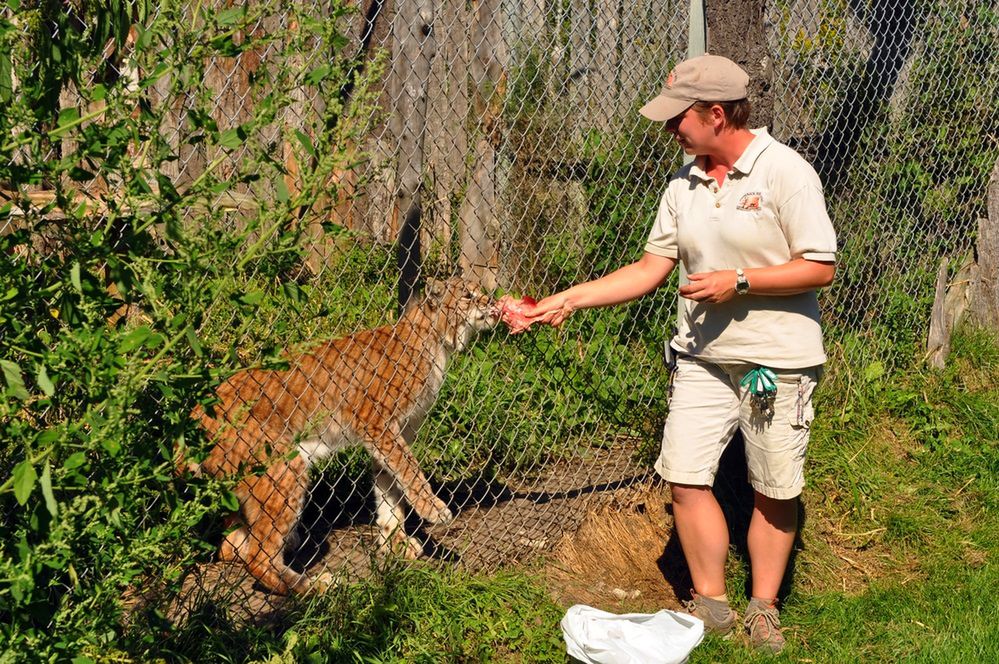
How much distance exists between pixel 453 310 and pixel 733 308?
6.50 feet

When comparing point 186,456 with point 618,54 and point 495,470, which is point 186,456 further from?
point 618,54

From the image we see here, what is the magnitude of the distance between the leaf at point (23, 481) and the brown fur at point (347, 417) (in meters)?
2.27

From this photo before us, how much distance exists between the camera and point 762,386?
4027 millimetres

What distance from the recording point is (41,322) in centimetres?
250

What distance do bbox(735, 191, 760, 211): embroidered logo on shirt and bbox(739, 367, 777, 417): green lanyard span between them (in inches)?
24.3

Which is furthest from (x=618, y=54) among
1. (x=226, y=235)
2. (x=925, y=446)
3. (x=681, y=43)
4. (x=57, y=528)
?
(x=57, y=528)

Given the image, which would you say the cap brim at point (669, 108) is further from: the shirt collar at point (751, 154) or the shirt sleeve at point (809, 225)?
the shirt sleeve at point (809, 225)

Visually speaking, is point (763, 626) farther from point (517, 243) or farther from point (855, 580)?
point (517, 243)

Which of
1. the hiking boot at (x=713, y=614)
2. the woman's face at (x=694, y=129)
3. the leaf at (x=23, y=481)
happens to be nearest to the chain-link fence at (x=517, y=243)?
the hiking boot at (x=713, y=614)

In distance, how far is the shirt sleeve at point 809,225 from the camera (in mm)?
3797

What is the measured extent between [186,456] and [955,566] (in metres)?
3.79

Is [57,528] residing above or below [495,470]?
above

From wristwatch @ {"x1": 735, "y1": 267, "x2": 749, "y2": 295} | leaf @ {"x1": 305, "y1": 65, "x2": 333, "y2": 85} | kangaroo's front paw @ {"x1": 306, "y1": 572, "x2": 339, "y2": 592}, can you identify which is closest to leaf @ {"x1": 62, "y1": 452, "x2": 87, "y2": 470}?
leaf @ {"x1": 305, "y1": 65, "x2": 333, "y2": 85}

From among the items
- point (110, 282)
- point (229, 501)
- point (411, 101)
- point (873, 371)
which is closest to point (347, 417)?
point (411, 101)
